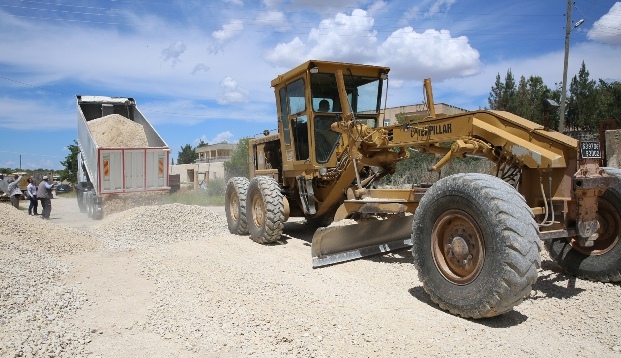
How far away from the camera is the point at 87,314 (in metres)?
4.53

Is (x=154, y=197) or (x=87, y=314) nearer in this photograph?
(x=87, y=314)

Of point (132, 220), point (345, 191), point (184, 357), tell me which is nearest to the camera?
point (184, 357)

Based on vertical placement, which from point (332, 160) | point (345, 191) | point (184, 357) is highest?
point (332, 160)

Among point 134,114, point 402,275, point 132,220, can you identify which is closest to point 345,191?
point 402,275

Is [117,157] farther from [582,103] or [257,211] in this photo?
[582,103]

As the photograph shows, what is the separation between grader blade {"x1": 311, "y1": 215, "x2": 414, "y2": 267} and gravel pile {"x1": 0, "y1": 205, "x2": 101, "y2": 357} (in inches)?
116

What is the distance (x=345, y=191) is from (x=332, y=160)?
553 mm

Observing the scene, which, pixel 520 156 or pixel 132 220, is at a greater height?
pixel 520 156

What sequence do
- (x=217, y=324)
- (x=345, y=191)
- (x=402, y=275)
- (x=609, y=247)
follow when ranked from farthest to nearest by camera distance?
1. (x=345, y=191)
2. (x=402, y=275)
3. (x=609, y=247)
4. (x=217, y=324)

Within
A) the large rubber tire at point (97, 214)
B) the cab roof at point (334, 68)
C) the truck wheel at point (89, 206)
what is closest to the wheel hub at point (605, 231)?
the cab roof at point (334, 68)

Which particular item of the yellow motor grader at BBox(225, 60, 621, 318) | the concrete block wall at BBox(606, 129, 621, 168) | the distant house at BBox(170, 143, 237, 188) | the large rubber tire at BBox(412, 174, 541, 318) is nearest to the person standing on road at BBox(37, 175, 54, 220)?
Result: the yellow motor grader at BBox(225, 60, 621, 318)

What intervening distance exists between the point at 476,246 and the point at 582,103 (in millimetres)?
26442

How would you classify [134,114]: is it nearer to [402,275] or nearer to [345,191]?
[345,191]

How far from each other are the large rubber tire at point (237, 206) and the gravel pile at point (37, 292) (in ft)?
8.44
